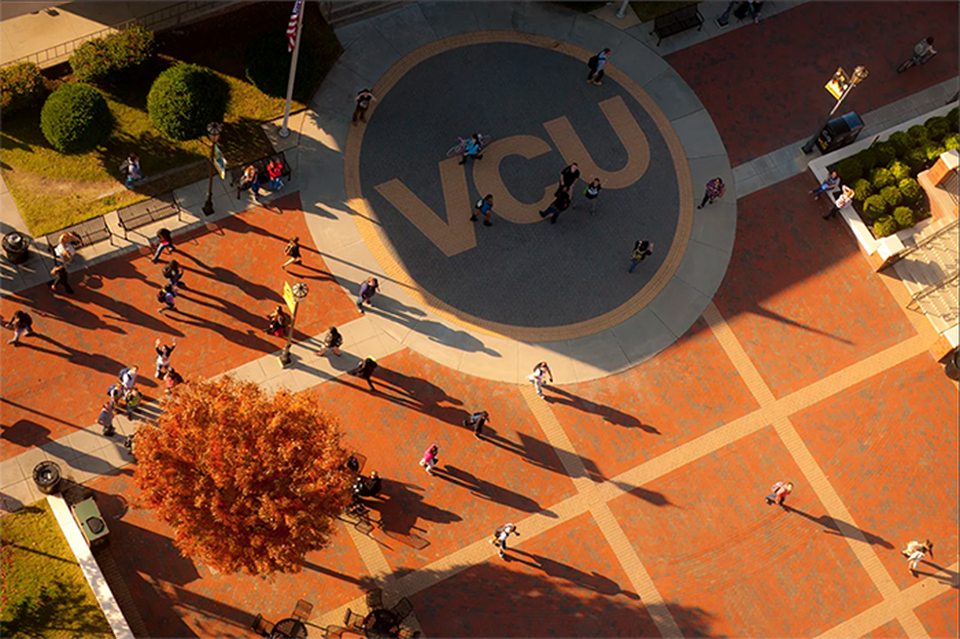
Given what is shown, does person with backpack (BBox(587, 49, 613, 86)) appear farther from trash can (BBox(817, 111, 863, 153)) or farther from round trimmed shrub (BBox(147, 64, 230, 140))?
round trimmed shrub (BBox(147, 64, 230, 140))

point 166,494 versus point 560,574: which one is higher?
point 166,494

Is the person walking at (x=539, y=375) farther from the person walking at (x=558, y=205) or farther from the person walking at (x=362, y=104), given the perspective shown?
the person walking at (x=362, y=104)

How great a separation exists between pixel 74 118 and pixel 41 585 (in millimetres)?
13625

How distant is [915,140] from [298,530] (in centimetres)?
2524

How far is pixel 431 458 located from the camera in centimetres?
2602

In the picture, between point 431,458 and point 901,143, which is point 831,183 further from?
point 431,458

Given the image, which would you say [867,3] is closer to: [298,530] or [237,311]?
[237,311]

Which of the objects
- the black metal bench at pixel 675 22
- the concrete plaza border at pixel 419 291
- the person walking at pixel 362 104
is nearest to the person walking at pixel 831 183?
the concrete plaza border at pixel 419 291

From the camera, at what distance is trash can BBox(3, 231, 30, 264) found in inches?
1035

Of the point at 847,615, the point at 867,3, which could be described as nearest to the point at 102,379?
the point at 847,615

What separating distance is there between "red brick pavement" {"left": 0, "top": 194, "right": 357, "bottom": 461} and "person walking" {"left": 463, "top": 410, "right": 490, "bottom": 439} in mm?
4891

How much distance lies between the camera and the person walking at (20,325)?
2545 centimetres

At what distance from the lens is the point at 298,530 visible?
20.7 meters

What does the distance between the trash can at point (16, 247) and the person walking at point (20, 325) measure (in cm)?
170
